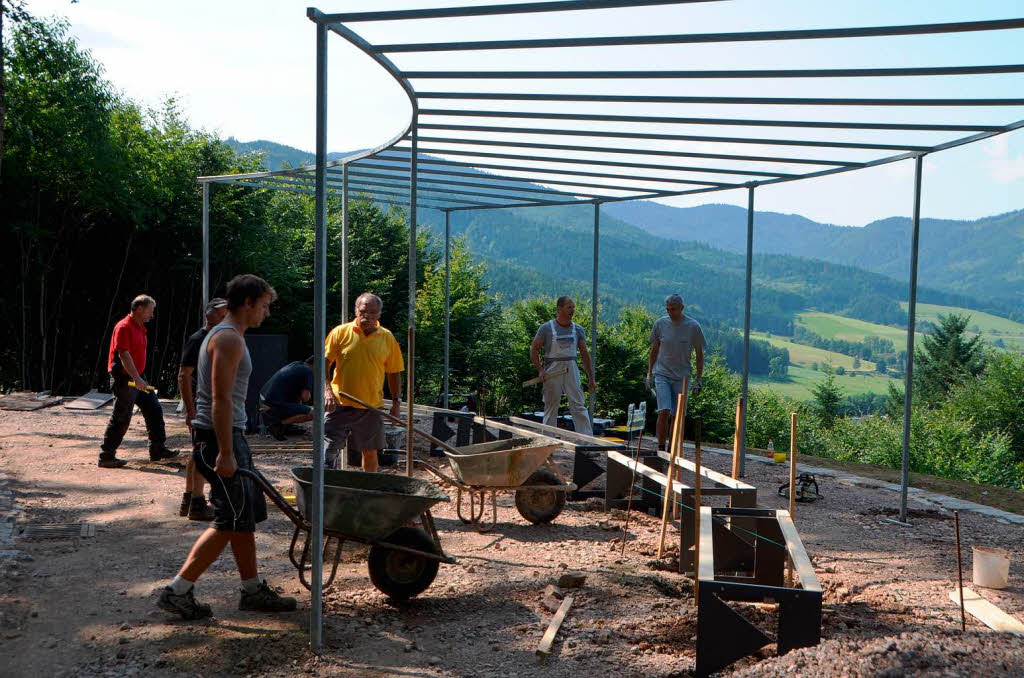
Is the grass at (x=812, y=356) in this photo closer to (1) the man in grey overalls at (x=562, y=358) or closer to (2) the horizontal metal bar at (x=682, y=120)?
(1) the man in grey overalls at (x=562, y=358)

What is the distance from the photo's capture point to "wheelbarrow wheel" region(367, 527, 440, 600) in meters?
3.81

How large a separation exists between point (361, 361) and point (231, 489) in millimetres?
2001

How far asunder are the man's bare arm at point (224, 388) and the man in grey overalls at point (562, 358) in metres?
4.23

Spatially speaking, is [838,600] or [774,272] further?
[774,272]

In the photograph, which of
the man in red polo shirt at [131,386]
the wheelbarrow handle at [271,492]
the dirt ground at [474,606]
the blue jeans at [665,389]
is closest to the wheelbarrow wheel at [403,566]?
the dirt ground at [474,606]

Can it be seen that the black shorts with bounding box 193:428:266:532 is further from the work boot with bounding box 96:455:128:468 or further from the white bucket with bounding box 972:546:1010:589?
the work boot with bounding box 96:455:128:468

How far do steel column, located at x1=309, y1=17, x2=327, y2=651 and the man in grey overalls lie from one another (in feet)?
13.9

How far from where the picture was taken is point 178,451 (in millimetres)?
7688

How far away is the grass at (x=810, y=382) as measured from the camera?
8681 cm

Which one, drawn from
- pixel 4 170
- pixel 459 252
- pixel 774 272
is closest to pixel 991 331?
pixel 774 272

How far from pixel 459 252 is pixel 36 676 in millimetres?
33917

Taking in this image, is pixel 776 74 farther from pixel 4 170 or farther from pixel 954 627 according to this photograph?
pixel 4 170

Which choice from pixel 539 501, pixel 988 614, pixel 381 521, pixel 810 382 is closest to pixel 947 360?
pixel 810 382

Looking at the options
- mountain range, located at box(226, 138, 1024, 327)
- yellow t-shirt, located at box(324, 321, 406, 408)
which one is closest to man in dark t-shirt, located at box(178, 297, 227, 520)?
yellow t-shirt, located at box(324, 321, 406, 408)
